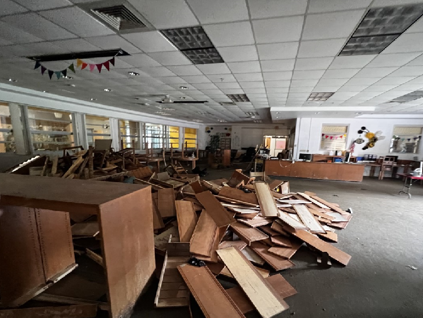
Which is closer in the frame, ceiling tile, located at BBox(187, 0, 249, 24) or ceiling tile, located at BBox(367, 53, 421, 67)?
ceiling tile, located at BBox(187, 0, 249, 24)

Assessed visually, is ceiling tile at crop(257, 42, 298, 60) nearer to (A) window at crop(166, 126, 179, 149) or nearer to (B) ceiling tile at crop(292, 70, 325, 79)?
(B) ceiling tile at crop(292, 70, 325, 79)

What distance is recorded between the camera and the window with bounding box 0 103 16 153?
4.93m

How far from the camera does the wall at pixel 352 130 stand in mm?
7887

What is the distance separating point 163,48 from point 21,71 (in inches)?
138

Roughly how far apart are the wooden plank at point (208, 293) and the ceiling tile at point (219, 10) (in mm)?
2727

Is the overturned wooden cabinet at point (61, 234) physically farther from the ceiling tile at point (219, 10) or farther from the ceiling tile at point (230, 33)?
the ceiling tile at point (230, 33)

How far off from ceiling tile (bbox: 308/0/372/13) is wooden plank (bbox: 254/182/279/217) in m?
2.61

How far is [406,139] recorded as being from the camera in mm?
7945

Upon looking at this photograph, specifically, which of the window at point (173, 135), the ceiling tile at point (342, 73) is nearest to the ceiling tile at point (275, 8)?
the ceiling tile at point (342, 73)

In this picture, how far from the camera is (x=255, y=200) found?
3.09 m

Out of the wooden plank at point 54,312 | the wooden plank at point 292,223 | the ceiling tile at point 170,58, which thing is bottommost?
the wooden plank at point 54,312

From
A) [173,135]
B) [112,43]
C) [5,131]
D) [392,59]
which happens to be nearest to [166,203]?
[112,43]

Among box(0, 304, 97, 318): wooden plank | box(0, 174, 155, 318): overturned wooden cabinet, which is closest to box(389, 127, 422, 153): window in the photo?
box(0, 174, 155, 318): overturned wooden cabinet

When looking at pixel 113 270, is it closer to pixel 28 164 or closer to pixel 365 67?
pixel 28 164
